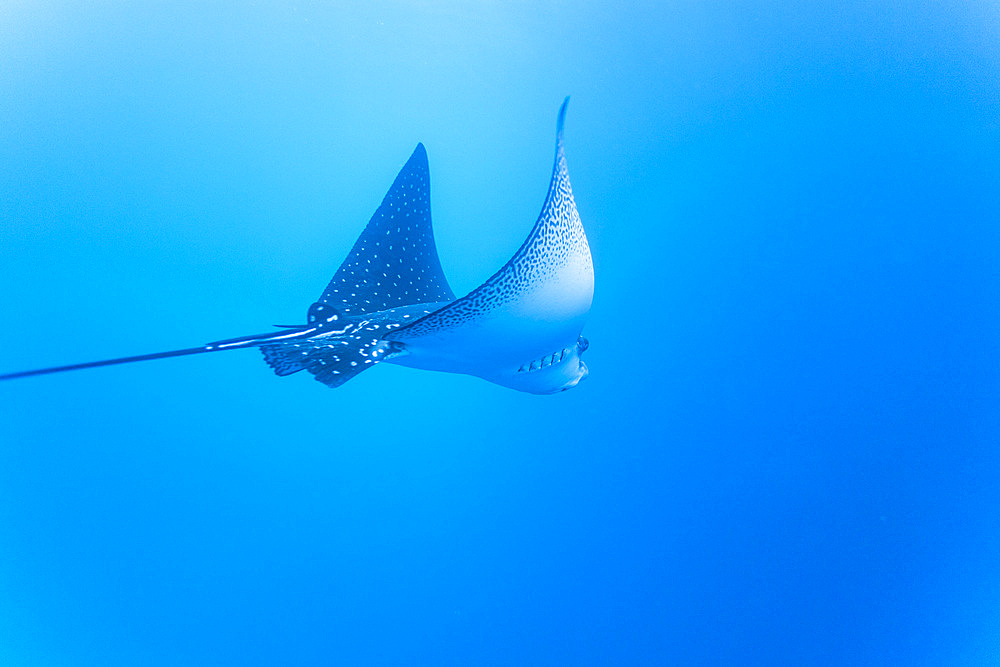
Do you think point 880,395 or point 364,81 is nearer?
point 880,395

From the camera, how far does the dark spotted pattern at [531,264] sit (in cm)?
168

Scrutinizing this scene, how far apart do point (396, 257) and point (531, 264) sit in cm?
146

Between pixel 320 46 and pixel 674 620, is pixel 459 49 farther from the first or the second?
pixel 674 620

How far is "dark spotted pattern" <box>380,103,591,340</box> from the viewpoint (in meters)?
1.68

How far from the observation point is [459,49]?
4.51 m

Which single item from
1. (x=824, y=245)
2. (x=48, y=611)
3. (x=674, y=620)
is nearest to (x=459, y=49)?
(x=824, y=245)

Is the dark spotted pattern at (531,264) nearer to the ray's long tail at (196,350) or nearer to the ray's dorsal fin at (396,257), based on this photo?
the ray's long tail at (196,350)

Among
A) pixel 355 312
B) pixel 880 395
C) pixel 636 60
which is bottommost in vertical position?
pixel 880 395

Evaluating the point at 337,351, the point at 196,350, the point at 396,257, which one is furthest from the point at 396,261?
the point at 196,350

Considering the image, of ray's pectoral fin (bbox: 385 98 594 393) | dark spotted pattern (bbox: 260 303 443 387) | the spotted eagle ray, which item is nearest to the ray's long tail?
the spotted eagle ray

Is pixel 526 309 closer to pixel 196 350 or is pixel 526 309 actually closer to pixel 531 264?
pixel 531 264

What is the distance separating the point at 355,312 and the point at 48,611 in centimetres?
326

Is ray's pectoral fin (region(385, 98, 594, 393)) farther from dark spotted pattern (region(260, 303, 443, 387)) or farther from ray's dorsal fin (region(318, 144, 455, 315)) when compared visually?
ray's dorsal fin (region(318, 144, 455, 315))

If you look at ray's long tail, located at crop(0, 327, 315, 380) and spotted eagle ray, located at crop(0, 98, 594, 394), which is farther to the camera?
spotted eagle ray, located at crop(0, 98, 594, 394)
